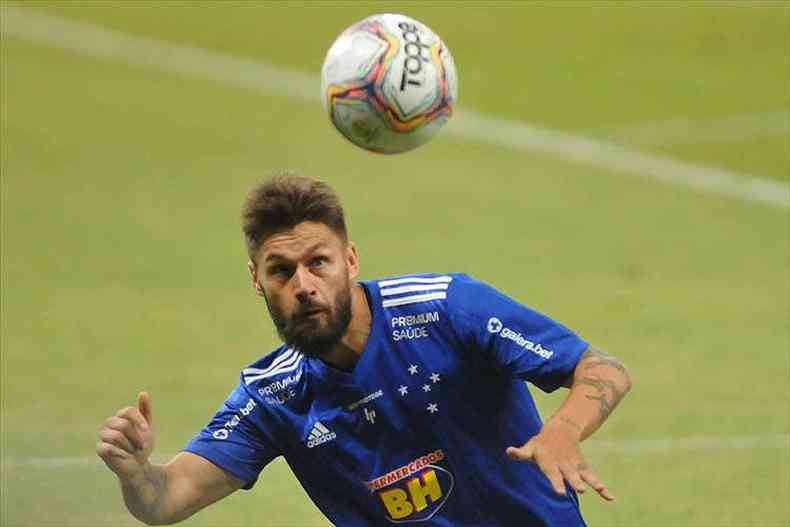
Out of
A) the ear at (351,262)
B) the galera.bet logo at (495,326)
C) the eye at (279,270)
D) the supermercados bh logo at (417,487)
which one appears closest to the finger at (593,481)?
the galera.bet logo at (495,326)

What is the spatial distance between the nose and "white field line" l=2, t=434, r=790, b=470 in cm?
369

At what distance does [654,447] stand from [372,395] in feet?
12.2

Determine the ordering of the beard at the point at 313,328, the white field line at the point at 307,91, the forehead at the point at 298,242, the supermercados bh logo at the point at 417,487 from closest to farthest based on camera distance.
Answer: the beard at the point at 313,328 → the forehead at the point at 298,242 → the supermercados bh logo at the point at 417,487 → the white field line at the point at 307,91

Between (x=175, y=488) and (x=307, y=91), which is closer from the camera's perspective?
(x=175, y=488)

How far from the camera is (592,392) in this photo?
6648 millimetres

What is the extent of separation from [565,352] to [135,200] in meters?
10.1

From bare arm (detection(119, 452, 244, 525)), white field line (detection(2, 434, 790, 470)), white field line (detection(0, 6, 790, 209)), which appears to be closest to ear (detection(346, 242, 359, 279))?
bare arm (detection(119, 452, 244, 525))

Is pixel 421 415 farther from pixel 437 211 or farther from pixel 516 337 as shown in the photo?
pixel 437 211

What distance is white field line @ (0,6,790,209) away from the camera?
16.8 metres

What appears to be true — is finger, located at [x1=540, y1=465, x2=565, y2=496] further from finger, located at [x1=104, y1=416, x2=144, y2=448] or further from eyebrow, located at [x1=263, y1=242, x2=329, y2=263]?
finger, located at [x1=104, y1=416, x2=144, y2=448]

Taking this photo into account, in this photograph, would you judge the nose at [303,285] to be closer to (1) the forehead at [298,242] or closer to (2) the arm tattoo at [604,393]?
(1) the forehead at [298,242]

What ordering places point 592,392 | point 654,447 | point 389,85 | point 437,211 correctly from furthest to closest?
point 437,211
point 654,447
point 389,85
point 592,392

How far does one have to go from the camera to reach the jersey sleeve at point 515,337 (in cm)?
683

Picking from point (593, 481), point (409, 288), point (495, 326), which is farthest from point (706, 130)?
point (593, 481)
